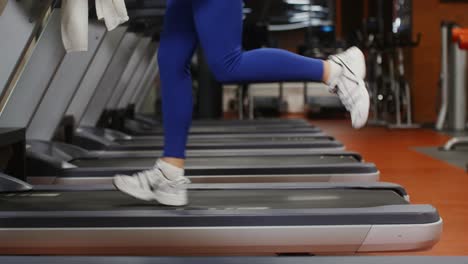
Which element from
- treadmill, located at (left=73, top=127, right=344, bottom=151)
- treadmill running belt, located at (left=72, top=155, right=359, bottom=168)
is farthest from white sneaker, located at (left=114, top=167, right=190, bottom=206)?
treadmill, located at (left=73, top=127, right=344, bottom=151)

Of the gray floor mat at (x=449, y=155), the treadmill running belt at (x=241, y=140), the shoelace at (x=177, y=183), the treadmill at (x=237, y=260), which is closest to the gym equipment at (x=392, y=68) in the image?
the gray floor mat at (x=449, y=155)

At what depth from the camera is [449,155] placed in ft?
17.3

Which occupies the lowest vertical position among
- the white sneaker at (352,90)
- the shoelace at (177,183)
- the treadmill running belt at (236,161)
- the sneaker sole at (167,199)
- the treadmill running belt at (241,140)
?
the treadmill running belt at (241,140)

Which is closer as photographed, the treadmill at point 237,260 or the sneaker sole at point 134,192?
the treadmill at point 237,260

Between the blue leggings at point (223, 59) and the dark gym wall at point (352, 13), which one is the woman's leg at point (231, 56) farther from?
the dark gym wall at point (352, 13)

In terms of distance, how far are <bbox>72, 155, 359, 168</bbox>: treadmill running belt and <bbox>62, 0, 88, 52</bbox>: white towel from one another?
54.8 inches

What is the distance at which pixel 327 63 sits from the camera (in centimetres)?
210

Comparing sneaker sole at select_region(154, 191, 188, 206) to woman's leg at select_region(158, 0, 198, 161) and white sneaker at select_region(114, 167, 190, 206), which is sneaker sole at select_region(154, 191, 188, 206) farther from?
woman's leg at select_region(158, 0, 198, 161)

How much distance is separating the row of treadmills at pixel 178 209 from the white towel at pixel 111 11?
600 millimetres

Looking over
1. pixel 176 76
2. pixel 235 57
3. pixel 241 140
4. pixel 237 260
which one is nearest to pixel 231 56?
pixel 235 57

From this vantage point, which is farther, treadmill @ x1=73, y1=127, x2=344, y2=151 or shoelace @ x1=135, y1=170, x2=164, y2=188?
treadmill @ x1=73, y1=127, x2=344, y2=151

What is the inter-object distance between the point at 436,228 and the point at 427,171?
7.73 feet

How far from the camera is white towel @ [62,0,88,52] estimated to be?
7.50 feet

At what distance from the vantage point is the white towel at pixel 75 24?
2287 millimetres
